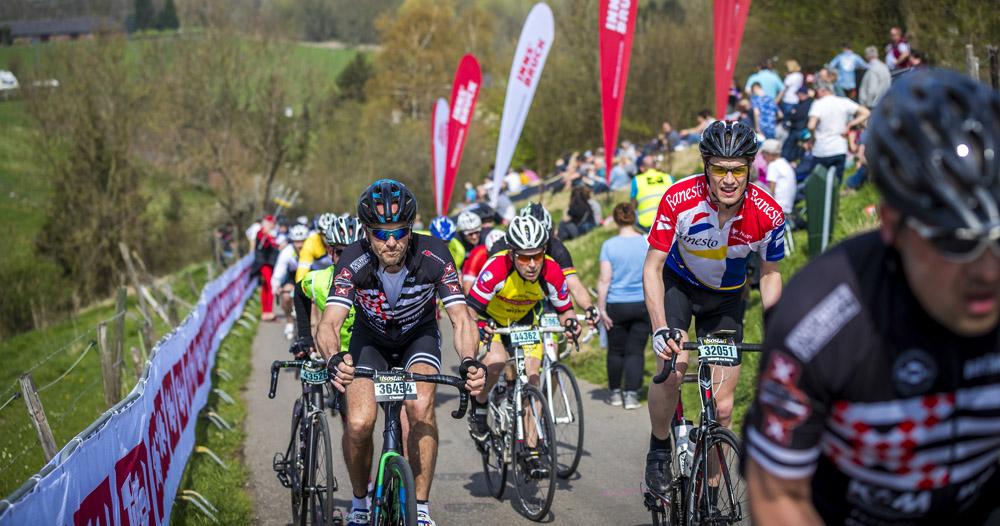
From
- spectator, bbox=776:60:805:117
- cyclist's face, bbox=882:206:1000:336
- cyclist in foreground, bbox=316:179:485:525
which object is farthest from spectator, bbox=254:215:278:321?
cyclist's face, bbox=882:206:1000:336

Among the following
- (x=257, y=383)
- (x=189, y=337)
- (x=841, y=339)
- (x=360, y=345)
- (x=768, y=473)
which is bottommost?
(x=257, y=383)

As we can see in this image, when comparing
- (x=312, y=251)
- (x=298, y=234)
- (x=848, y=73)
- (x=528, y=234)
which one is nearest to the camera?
(x=528, y=234)

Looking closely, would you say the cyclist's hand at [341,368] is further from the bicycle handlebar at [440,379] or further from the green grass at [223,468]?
the green grass at [223,468]

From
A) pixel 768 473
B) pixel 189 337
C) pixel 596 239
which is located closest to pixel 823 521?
pixel 768 473

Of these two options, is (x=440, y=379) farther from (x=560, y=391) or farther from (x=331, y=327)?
(x=560, y=391)

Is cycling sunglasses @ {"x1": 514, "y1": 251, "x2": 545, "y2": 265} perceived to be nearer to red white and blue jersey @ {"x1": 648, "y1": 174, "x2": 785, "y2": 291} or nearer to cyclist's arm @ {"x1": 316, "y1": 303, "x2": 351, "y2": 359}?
red white and blue jersey @ {"x1": 648, "y1": 174, "x2": 785, "y2": 291}

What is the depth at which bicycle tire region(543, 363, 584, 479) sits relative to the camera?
8641mm

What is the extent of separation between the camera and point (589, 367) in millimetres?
14375

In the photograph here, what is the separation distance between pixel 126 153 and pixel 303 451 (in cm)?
3901

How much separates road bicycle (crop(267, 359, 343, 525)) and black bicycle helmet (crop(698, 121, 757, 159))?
111 inches

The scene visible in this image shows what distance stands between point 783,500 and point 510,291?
Result: 6263 mm

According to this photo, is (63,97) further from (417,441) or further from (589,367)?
(417,441)

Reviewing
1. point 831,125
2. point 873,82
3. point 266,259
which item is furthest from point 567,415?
point 266,259

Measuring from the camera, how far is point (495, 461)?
9102 mm
